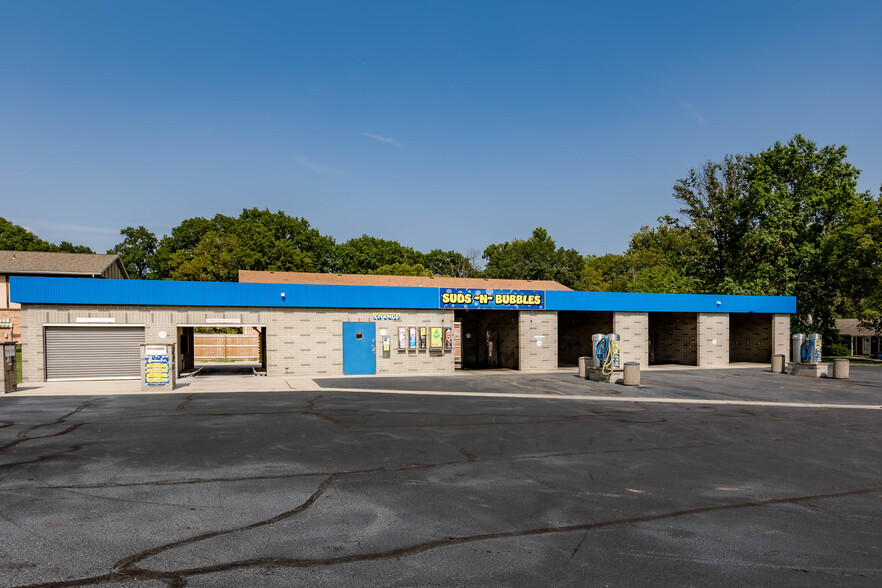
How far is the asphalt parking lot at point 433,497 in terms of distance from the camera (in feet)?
17.7

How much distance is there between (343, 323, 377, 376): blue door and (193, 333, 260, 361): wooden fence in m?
14.2

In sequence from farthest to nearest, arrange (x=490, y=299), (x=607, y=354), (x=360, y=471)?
1. (x=490, y=299)
2. (x=607, y=354)
3. (x=360, y=471)

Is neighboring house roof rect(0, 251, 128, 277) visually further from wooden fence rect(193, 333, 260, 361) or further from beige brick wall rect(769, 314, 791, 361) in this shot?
beige brick wall rect(769, 314, 791, 361)

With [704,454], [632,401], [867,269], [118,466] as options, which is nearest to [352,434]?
[118,466]

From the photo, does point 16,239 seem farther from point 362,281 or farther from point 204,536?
point 204,536

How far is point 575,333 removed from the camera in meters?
34.8

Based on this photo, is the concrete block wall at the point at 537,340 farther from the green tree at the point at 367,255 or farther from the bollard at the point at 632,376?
the green tree at the point at 367,255

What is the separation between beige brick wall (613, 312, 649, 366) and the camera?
2939 cm

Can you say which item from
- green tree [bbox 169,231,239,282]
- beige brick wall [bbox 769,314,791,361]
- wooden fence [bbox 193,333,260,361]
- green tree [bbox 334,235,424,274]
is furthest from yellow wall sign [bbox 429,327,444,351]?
green tree [bbox 334,235,424,274]

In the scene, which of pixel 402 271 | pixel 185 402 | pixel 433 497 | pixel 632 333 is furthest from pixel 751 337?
pixel 402 271

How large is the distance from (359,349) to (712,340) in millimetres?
20528

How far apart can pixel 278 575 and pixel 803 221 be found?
160ft

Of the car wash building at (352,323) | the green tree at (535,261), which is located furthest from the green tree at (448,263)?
the car wash building at (352,323)

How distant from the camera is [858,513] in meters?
7.23
